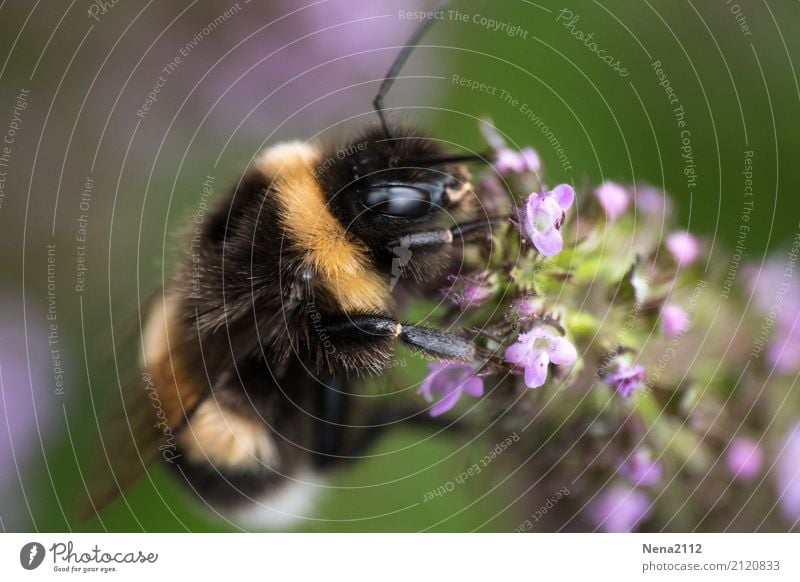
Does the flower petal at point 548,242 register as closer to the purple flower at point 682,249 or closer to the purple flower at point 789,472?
the purple flower at point 682,249

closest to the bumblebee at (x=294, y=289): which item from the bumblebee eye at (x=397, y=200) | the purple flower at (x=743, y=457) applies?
the bumblebee eye at (x=397, y=200)

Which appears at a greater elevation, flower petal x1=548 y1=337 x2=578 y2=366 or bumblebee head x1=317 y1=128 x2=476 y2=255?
bumblebee head x1=317 y1=128 x2=476 y2=255

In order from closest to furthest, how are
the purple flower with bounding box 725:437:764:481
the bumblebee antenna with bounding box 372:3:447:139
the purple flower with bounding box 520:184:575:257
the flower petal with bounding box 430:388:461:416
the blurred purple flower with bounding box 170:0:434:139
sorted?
1. the purple flower with bounding box 520:184:575:257
2. the flower petal with bounding box 430:388:461:416
3. the purple flower with bounding box 725:437:764:481
4. the bumblebee antenna with bounding box 372:3:447:139
5. the blurred purple flower with bounding box 170:0:434:139

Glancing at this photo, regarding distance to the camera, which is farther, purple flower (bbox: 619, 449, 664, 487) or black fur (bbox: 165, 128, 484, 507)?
purple flower (bbox: 619, 449, 664, 487)

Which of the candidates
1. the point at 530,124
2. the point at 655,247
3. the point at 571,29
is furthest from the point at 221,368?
the point at 571,29

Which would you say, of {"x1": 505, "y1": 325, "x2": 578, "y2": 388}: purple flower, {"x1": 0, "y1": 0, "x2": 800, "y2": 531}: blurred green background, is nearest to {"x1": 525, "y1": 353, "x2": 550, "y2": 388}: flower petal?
{"x1": 505, "y1": 325, "x2": 578, "y2": 388}: purple flower

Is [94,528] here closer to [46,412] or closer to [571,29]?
[46,412]

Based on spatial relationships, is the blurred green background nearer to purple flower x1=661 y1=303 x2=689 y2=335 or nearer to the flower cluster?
the flower cluster

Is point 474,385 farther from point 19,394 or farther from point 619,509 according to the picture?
point 19,394

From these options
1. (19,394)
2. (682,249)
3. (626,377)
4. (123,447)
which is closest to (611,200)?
(682,249)
